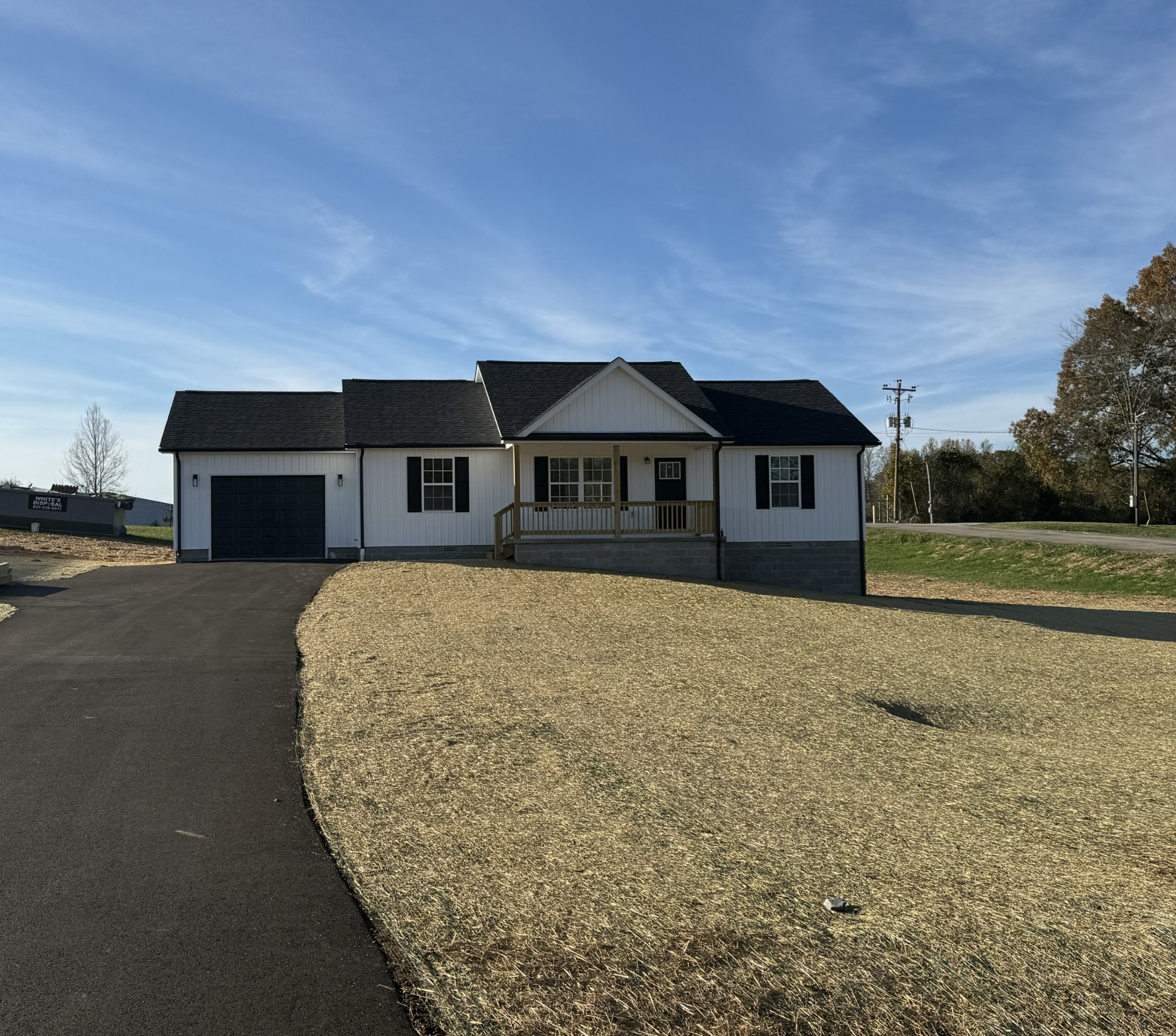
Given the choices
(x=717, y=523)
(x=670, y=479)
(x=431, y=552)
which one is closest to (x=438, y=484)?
(x=431, y=552)

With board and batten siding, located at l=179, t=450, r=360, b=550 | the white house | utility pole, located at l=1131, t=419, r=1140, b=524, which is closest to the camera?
the white house

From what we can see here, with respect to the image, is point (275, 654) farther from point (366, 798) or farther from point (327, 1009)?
point (327, 1009)

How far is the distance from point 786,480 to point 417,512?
8826 mm

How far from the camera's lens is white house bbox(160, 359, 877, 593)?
69.5ft

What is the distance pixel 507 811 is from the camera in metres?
5.81

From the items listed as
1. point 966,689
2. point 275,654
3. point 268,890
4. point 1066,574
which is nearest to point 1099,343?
point 1066,574

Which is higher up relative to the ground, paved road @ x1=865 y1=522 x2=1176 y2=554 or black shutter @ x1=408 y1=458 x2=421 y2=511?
black shutter @ x1=408 y1=458 x2=421 y2=511

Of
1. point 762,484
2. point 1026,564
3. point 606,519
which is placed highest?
point 762,484

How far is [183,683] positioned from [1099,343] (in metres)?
53.5

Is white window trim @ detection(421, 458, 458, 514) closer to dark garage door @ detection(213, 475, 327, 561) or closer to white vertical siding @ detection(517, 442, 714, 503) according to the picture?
white vertical siding @ detection(517, 442, 714, 503)

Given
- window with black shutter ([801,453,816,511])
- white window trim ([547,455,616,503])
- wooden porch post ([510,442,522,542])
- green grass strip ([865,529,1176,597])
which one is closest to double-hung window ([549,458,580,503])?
white window trim ([547,455,616,503])

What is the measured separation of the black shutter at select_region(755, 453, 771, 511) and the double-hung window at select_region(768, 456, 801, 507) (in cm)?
14

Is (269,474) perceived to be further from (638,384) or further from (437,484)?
(638,384)

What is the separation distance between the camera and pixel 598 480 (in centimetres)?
2272
